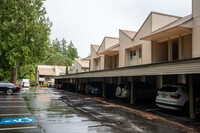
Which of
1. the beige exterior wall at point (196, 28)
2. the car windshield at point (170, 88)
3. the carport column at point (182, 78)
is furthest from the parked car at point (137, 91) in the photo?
the beige exterior wall at point (196, 28)

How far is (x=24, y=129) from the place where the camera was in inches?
261

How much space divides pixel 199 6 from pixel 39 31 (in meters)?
20.4

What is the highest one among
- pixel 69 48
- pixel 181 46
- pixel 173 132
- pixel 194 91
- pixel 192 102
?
pixel 69 48

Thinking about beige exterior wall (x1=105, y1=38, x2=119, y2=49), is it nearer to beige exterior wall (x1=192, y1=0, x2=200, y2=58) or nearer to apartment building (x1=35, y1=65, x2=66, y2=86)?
beige exterior wall (x1=192, y1=0, x2=200, y2=58)

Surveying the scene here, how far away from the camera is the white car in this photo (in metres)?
9.52

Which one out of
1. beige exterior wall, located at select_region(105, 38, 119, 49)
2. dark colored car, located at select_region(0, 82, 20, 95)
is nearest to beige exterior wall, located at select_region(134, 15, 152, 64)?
beige exterior wall, located at select_region(105, 38, 119, 49)

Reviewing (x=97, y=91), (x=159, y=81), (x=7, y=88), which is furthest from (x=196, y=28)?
(x=7, y=88)

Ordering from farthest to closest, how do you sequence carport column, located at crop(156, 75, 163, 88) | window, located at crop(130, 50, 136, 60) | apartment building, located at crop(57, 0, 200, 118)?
window, located at crop(130, 50, 136, 60) < carport column, located at crop(156, 75, 163, 88) < apartment building, located at crop(57, 0, 200, 118)

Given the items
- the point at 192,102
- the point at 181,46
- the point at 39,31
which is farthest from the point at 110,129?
the point at 39,31

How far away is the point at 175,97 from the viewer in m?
9.55

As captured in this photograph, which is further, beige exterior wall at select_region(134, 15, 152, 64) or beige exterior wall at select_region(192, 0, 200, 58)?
beige exterior wall at select_region(134, 15, 152, 64)

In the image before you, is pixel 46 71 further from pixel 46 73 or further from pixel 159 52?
pixel 159 52

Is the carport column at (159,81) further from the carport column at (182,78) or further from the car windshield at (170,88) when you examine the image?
the car windshield at (170,88)

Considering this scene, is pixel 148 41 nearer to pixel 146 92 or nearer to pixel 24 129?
pixel 146 92
